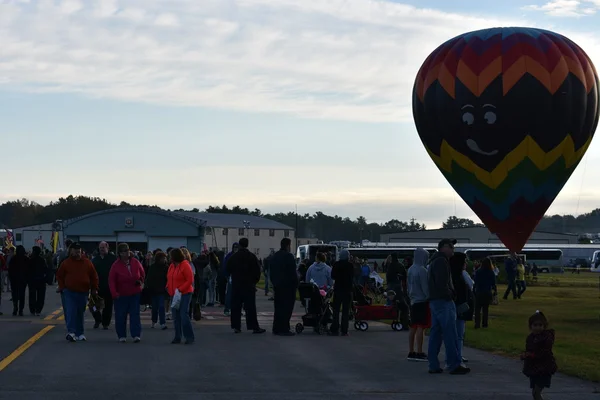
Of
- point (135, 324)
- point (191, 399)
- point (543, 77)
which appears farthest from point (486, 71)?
point (191, 399)

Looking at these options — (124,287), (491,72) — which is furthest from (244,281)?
(491,72)

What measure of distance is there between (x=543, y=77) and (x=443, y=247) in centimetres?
2247

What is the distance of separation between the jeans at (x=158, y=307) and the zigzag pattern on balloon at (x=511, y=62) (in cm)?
1757

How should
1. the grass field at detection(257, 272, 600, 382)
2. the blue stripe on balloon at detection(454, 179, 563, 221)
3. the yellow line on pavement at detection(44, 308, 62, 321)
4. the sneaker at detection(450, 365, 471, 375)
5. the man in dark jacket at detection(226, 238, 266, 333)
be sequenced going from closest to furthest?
1. the sneaker at detection(450, 365, 471, 375)
2. the grass field at detection(257, 272, 600, 382)
3. the man in dark jacket at detection(226, 238, 266, 333)
4. the yellow line on pavement at detection(44, 308, 62, 321)
5. the blue stripe on balloon at detection(454, 179, 563, 221)

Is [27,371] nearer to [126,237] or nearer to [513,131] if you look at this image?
[513,131]

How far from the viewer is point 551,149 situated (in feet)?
122

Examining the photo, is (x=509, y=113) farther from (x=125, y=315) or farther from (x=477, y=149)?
(x=125, y=315)

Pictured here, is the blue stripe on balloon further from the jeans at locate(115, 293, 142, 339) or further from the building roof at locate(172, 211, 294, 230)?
the building roof at locate(172, 211, 294, 230)

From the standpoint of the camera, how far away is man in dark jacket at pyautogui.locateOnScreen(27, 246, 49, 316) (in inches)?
1037

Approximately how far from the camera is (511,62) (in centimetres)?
3659

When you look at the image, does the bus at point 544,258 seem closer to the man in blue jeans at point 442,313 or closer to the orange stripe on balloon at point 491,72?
the orange stripe on balloon at point 491,72

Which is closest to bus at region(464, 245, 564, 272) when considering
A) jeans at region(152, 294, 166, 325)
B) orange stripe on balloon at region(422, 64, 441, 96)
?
orange stripe on balloon at region(422, 64, 441, 96)

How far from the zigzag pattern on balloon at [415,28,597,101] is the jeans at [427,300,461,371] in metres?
22.5

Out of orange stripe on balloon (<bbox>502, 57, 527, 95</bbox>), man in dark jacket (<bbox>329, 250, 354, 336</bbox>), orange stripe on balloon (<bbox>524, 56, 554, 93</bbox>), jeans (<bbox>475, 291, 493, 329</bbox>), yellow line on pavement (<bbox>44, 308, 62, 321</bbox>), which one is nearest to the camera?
man in dark jacket (<bbox>329, 250, 354, 336</bbox>)
